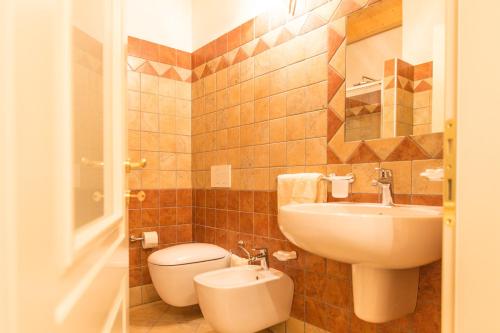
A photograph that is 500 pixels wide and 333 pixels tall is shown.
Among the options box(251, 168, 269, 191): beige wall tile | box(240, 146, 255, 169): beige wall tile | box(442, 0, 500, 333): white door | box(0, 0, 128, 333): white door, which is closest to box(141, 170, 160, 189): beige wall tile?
box(240, 146, 255, 169): beige wall tile

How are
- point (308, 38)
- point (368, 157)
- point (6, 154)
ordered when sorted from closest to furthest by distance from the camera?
1. point (6, 154)
2. point (368, 157)
3. point (308, 38)

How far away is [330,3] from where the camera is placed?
167cm

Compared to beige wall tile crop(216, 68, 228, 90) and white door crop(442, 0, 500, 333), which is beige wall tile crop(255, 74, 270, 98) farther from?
white door crop(442, 0, 500, 333)

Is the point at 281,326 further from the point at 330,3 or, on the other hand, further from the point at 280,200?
the point at 330,3

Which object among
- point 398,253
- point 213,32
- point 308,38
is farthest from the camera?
point 213,32

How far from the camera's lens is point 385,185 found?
1395 mm

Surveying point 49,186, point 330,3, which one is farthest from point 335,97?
point 49,186

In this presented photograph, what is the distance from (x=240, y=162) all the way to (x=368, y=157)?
954 mm

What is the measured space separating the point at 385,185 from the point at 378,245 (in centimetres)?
55

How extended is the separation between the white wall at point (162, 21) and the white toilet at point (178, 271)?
1.67 metres

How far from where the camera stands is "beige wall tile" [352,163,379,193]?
147 centimetres

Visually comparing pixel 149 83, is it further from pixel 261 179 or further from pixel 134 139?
pixel 261 179

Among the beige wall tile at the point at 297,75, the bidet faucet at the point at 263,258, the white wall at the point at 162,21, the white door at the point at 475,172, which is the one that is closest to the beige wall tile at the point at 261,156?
the beige wall tile at the point at 297,75

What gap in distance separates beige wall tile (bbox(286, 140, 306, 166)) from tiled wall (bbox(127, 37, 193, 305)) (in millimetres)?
1127
